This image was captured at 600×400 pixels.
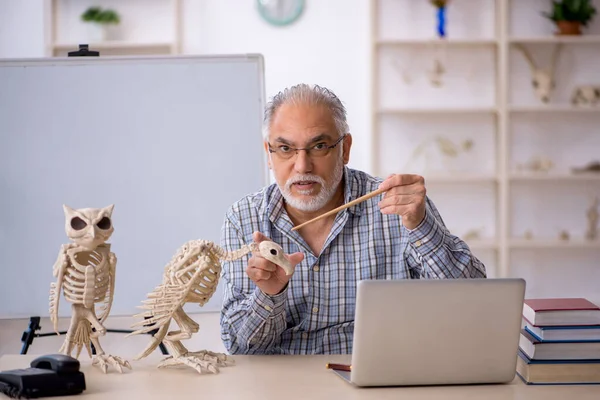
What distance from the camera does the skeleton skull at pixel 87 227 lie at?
1.63 m

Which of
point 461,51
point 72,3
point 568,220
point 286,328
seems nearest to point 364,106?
point 461,51

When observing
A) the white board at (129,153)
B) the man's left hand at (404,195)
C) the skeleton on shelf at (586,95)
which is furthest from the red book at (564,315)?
the skeleton on shelf at (586,95)

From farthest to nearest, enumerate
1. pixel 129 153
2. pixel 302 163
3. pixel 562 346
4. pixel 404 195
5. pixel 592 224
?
pixel 592 224 → pixel 129 153 → pixel 302 163 → pixel 404 195 → pixel 562 346

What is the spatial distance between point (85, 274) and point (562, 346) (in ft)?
3.32

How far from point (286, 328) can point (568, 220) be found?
132 inches

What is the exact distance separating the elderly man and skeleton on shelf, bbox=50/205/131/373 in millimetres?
412

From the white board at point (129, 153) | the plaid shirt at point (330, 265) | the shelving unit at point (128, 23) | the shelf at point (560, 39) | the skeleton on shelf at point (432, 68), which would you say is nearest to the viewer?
the plaid shirt at point (330, 265)

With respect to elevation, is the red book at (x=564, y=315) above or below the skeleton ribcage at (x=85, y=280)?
below

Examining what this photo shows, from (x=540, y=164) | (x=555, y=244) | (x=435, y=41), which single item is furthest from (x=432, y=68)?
(x=555, y=244)

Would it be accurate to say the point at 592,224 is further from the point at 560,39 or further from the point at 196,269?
the point at 196,269

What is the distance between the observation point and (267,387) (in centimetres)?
155

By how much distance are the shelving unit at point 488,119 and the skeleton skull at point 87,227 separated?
335cm

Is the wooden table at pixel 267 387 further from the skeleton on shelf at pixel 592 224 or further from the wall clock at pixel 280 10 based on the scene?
the skeleton on shelf at pixel 592 224

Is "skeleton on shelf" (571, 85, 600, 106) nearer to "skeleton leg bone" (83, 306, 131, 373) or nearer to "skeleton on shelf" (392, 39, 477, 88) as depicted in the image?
"skeleton on shelf" (392, 39, 477, 88)
